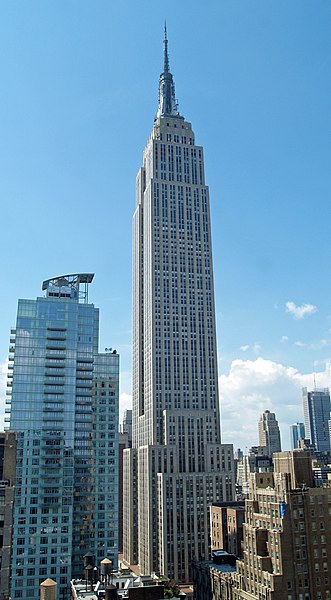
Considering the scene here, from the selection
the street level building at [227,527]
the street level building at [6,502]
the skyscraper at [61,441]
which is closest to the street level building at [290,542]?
the street level building at [227,527]

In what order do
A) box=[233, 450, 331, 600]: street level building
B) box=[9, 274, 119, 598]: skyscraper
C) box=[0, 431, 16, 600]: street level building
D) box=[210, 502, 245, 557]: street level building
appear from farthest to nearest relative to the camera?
box=[210, 502, 245, 557]: street level building < box=[9, 274, 119, 598]: skyscraper < box=[233, 450, 331, 600]: street level building < box=[0, 431, 16, 600]: street level building

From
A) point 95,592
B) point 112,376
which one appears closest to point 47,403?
point 112,376

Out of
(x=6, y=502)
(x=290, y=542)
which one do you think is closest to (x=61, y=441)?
(x=6, y=502)

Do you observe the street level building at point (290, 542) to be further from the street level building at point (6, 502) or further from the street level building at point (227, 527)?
the street level building at point (6, 502)

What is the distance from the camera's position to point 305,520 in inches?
4417

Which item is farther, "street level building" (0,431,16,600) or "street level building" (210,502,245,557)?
"street level building" (210,502,245,557)

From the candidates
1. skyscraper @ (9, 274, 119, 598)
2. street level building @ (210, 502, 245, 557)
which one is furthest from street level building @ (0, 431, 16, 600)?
street level building @ (210, 502, 245, 557)

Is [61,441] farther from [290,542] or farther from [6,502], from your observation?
[290,542]

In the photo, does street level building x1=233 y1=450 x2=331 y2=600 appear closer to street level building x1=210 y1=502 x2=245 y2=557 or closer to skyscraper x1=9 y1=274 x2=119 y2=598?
street level building x1=210 y1=502 x2=245 y2=557

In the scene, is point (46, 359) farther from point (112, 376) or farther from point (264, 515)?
point (264, 515)

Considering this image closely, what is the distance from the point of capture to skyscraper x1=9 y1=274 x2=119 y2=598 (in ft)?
490

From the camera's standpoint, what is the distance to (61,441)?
162m

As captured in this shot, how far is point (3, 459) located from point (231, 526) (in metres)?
89.9

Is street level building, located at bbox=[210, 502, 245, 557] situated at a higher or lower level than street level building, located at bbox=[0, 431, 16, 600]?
lower
